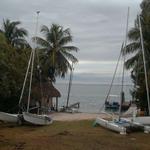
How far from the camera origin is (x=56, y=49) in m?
55.2

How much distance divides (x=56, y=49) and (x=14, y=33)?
558 cm

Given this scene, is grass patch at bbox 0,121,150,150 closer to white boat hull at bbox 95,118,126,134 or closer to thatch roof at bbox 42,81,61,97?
white boat hull at bbox 95,118,126,134

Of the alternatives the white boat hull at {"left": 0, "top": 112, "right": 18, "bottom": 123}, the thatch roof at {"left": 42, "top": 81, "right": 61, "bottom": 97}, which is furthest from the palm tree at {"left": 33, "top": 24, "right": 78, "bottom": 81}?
the white boat hull at {"left": 0, "top": 112, "right": 18, "bottom": 123}

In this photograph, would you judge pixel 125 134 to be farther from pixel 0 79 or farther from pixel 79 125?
pixel 0 79

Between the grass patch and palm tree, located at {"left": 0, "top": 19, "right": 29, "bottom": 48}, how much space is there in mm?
22837

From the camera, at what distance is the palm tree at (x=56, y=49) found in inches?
2166

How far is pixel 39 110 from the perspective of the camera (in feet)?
151

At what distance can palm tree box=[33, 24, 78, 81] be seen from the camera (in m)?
55.0

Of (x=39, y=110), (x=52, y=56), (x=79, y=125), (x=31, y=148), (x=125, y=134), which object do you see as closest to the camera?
(x=31, y=148)

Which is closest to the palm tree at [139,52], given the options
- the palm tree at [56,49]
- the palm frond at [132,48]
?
the palm frond at [132,48]

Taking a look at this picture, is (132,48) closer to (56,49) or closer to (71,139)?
(56,49)

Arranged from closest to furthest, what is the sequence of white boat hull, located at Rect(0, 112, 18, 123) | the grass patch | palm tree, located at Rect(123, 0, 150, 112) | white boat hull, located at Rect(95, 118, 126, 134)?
the grass patch, white boat hull, located at Rect(95, 118, 126, 134), white boat hull, located at Rect(0, 112, 18, 123), palm tree, located at Rect(123, 0, 150, 112)

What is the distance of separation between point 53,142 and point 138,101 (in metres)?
20.6

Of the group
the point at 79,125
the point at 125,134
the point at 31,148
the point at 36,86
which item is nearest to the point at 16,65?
the point at 36,86
